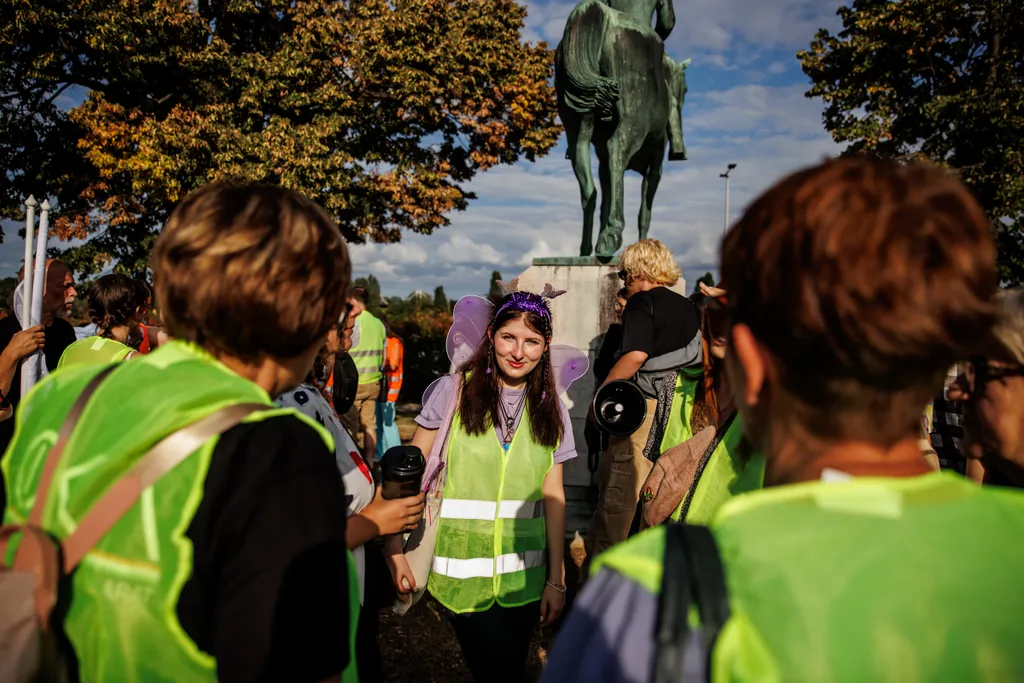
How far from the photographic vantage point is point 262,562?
894 millimetres

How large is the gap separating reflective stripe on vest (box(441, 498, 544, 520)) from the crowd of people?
86cm

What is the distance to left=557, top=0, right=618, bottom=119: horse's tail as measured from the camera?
5488mm

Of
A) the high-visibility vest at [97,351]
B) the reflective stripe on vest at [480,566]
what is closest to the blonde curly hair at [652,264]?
the reflective stripe on vest at [480,566]

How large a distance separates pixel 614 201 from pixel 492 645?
172 inches

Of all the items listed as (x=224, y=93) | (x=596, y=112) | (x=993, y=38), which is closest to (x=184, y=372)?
(x=596, y=112)

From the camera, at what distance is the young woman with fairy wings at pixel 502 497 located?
2.26m

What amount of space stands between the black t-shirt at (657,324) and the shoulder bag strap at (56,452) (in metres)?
2.88

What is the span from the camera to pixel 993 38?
14.4 meters

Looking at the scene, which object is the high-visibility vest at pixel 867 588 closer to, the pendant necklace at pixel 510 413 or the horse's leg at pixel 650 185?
the pendant necklace at pixel 510 413

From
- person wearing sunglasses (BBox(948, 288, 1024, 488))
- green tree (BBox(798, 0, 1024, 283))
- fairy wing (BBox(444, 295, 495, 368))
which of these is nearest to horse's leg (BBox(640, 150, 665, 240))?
fairy wing (BBox(444, 295, 495, 368))

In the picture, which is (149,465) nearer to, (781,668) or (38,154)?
(781,668)

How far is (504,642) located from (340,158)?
14.6m

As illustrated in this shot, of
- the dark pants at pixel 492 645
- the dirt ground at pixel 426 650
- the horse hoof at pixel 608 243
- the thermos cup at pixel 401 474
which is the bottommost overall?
the dirt ground at pixel 426 650

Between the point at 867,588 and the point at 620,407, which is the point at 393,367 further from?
the point at 867,588
